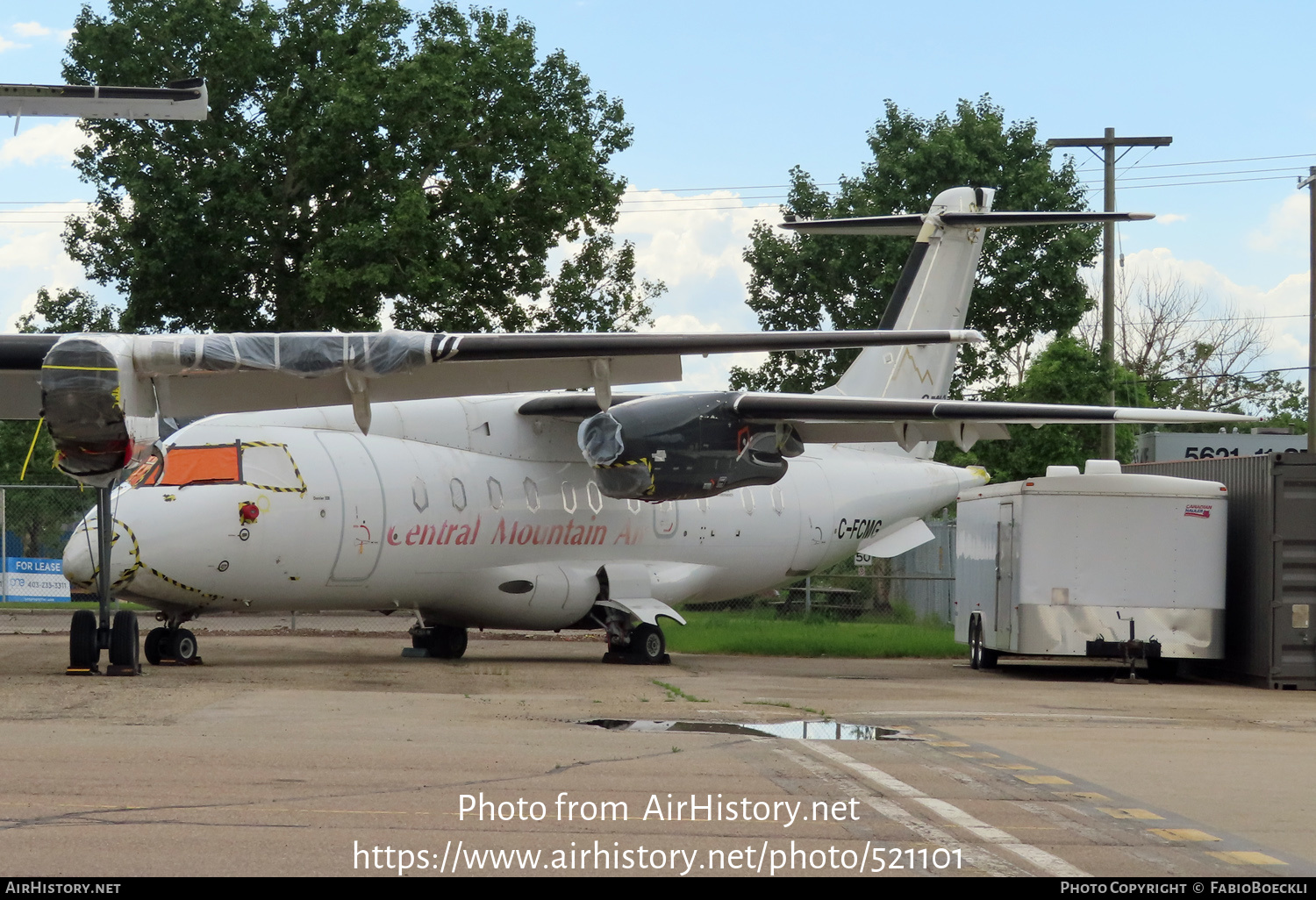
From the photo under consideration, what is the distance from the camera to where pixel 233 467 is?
16.3 meters

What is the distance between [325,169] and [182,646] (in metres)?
17.0

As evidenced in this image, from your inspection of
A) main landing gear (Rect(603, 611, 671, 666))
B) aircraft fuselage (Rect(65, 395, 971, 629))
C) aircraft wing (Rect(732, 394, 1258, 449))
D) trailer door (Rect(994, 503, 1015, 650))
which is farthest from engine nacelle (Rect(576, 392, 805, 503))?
trailer door (Rect(994, 503, 1015, 650))

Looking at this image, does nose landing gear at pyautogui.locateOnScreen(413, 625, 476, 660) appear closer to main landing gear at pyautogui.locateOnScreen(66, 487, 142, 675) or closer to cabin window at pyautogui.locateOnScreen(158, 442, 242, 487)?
cabin window at pyautogui.locateOnScreen(158, 442, 242, 487)

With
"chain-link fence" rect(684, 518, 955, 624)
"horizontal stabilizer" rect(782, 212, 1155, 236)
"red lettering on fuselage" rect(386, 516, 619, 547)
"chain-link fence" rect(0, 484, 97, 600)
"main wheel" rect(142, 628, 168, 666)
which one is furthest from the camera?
"chain-link fence" rect(684, 518, 955, 624)

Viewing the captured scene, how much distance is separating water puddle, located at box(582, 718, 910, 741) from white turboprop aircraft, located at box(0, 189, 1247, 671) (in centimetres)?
320

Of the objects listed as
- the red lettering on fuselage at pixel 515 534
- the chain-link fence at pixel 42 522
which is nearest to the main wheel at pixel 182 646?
the red lettering on fuselage at pixel 515 534

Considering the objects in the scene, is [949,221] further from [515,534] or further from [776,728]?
[776,728]

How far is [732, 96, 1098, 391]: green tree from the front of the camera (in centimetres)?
3784

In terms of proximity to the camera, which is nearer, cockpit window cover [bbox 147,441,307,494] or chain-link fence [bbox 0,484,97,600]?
cockpit window cover [bbox 147,441,307,494]

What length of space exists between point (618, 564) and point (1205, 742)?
9.56 m

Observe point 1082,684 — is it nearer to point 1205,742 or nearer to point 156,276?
point 1205,742

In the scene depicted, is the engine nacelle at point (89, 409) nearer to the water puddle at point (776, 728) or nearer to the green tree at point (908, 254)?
the water puddle at point (776, 728)

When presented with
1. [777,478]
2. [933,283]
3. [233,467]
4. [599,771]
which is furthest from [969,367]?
[599,771]

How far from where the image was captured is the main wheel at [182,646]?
1669 centimetres
